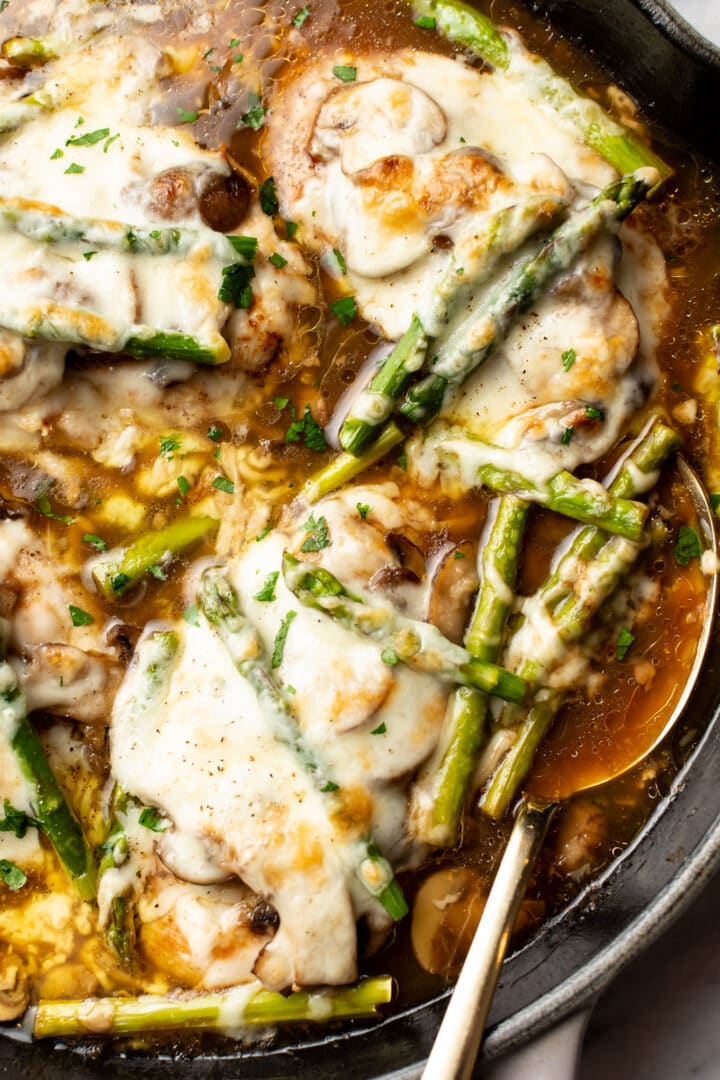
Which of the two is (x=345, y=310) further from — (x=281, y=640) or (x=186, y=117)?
(x=281, y=640)

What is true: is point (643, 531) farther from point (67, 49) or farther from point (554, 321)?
point (67, 49)

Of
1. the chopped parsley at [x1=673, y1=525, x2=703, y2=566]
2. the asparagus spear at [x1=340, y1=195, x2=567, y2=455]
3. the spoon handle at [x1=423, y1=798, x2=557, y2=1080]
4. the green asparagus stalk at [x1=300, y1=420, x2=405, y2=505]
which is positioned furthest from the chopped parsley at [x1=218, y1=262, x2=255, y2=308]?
the spoon handle at [x1=423, y1=798, x2=557, y2=1080]

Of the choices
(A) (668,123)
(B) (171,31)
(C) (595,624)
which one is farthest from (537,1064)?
(B) (171,31)

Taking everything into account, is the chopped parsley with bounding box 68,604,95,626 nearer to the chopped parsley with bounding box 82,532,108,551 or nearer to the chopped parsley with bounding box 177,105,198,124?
the chopped parsley with bounding box 82,532,108,551

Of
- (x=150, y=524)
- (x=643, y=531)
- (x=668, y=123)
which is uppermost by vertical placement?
(x=668, y=123)

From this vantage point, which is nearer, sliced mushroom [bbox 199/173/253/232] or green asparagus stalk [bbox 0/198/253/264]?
green asparagus stalk [bbox 0/198/253/264]

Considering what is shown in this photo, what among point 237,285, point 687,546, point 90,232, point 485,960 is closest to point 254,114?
point 237,285
